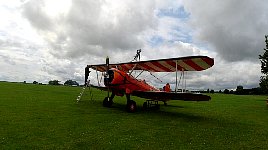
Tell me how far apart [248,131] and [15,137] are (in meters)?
9.19

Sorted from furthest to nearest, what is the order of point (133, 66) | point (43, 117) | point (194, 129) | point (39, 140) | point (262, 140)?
1. point (133, 66)
2. point (43, 117)
3. point (194, 129)
4. point (262, 140)
5. point (39, 140)

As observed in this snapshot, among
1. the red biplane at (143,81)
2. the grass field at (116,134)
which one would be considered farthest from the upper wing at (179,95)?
the grass field at (116,134)

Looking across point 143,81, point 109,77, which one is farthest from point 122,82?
point 143,81

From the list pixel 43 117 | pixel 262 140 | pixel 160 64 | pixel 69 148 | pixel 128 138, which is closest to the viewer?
pixel 69 148

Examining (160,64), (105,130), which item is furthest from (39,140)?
(160,64)

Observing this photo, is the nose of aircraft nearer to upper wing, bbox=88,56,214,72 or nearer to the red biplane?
the red biplane

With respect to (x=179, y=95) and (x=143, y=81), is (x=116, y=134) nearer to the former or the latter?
(x=179, y=95)

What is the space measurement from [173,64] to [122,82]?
338 cm

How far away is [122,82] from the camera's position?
17047 mm

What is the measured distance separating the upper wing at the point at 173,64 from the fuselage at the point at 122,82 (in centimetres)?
113

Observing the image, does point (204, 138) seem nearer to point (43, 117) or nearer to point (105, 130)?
point (105, 130)

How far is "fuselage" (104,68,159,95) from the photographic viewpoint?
16750mm

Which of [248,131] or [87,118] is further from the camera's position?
[87,118]

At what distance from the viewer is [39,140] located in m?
8.46
